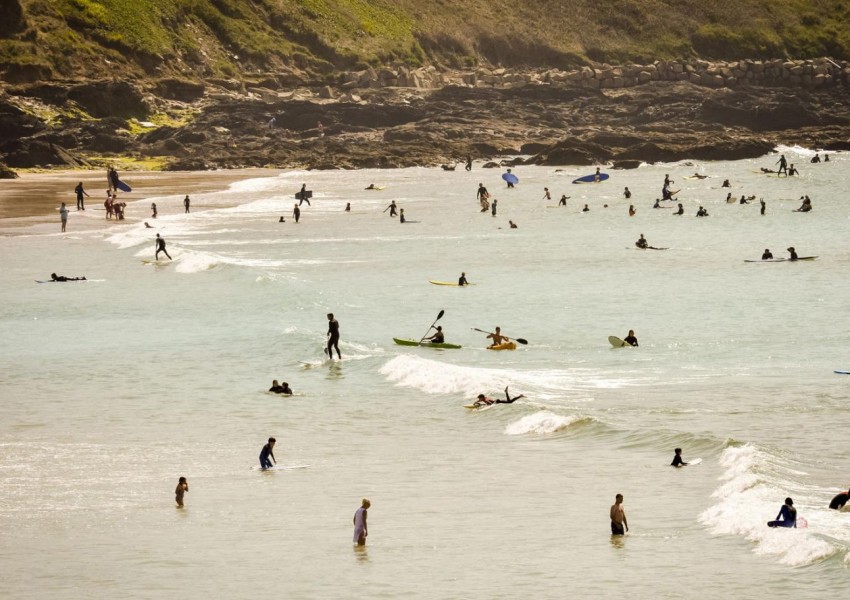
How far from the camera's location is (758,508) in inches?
867

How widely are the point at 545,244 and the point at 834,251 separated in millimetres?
13749

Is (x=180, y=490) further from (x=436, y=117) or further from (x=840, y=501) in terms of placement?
(x=436, y=117)

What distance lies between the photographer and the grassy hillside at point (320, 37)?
462 ft

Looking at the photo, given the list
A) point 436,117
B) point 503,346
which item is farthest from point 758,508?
point 436,117

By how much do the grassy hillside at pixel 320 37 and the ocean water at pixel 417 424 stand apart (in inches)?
3312

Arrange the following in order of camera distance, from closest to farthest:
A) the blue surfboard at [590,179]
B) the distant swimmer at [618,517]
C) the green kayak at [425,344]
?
the distant swimmer at [618,517], the green kayak at [425,344], the blue surfboard at [590,179]

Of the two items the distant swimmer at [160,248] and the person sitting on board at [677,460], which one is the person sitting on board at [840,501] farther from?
the distant swimmer at [160,248]

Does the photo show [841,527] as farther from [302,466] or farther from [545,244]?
[545,244]

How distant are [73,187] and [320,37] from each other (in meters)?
78.4

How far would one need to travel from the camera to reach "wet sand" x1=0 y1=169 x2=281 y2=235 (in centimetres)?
7481

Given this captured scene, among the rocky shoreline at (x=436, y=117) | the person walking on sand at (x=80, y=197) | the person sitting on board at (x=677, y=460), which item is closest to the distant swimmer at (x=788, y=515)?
the person sitting on board at (x=677, y=460)

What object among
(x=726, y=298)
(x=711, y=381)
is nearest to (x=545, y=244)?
(x=726, y=298)

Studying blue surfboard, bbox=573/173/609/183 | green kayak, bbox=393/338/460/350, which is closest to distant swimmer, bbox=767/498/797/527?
green kayak, bbox=393/338/460/350

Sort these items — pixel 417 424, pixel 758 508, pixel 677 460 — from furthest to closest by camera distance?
pixel 417 424 → pixel 677 460 → pixel 758 508
